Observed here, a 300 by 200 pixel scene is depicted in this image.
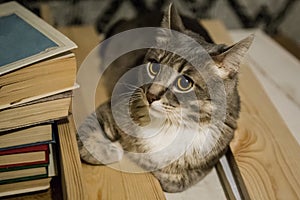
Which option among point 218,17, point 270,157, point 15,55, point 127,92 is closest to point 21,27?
point 15,55

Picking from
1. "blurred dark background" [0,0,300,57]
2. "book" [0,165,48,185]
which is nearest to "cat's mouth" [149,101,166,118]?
"book" [0,165,48,185]

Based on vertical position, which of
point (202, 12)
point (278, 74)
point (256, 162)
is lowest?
point (256, 162)

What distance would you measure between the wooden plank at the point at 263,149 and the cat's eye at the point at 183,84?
0.60ft

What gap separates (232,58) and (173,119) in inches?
6.1

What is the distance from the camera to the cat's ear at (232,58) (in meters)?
0.74

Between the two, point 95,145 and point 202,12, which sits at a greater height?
point 202,12

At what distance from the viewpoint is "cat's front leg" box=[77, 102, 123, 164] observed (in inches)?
32.9

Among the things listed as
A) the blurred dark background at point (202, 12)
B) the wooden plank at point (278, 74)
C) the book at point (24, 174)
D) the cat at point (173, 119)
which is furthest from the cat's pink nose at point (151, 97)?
the blurred dark background at point (202, 12)

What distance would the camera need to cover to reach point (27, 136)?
748 millimetres

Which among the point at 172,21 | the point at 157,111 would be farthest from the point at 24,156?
the point at 172,21

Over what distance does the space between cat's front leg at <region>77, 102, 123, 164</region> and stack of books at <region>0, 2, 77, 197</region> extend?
6cm

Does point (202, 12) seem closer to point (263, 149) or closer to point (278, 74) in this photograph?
point (278, 74)

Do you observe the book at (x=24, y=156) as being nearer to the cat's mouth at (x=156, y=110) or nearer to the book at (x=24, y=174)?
the book at (x=24, y=174)

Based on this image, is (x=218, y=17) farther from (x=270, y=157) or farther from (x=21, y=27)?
(x=21, y=27)
